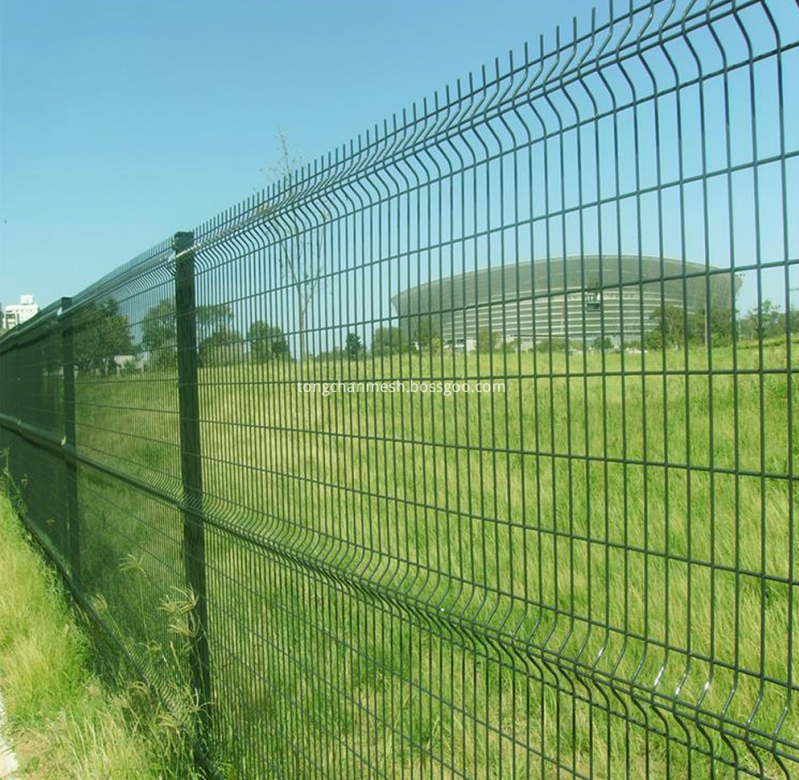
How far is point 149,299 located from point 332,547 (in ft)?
9.47

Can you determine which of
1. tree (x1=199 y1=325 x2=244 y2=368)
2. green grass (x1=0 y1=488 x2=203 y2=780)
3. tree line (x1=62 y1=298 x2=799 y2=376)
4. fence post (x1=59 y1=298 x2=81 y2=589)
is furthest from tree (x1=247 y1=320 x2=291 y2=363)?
fence post (x1=59 y1=298 x2=81 y2=589)

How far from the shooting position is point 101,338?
668 centimetres

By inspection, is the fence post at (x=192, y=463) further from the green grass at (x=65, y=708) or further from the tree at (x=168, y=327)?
the green grass at (x=65, y=708)

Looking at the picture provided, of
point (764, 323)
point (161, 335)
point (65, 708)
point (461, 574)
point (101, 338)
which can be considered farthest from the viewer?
point (101, 338)

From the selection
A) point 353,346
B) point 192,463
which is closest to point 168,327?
point 192,463

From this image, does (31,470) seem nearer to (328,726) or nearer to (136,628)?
(136,628)

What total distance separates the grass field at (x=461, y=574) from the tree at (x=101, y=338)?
266 millimetres

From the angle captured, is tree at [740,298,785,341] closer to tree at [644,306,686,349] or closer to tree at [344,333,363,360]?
tree at [644,306,686,349]

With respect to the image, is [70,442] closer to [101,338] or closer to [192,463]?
[101,338]

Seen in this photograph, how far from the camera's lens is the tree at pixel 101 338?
20.4 ft

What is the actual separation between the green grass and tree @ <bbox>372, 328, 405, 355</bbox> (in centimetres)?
258

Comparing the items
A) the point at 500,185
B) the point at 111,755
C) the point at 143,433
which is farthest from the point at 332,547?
the point at 143,433

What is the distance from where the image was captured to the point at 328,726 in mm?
3316

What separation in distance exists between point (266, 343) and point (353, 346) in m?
0.83
